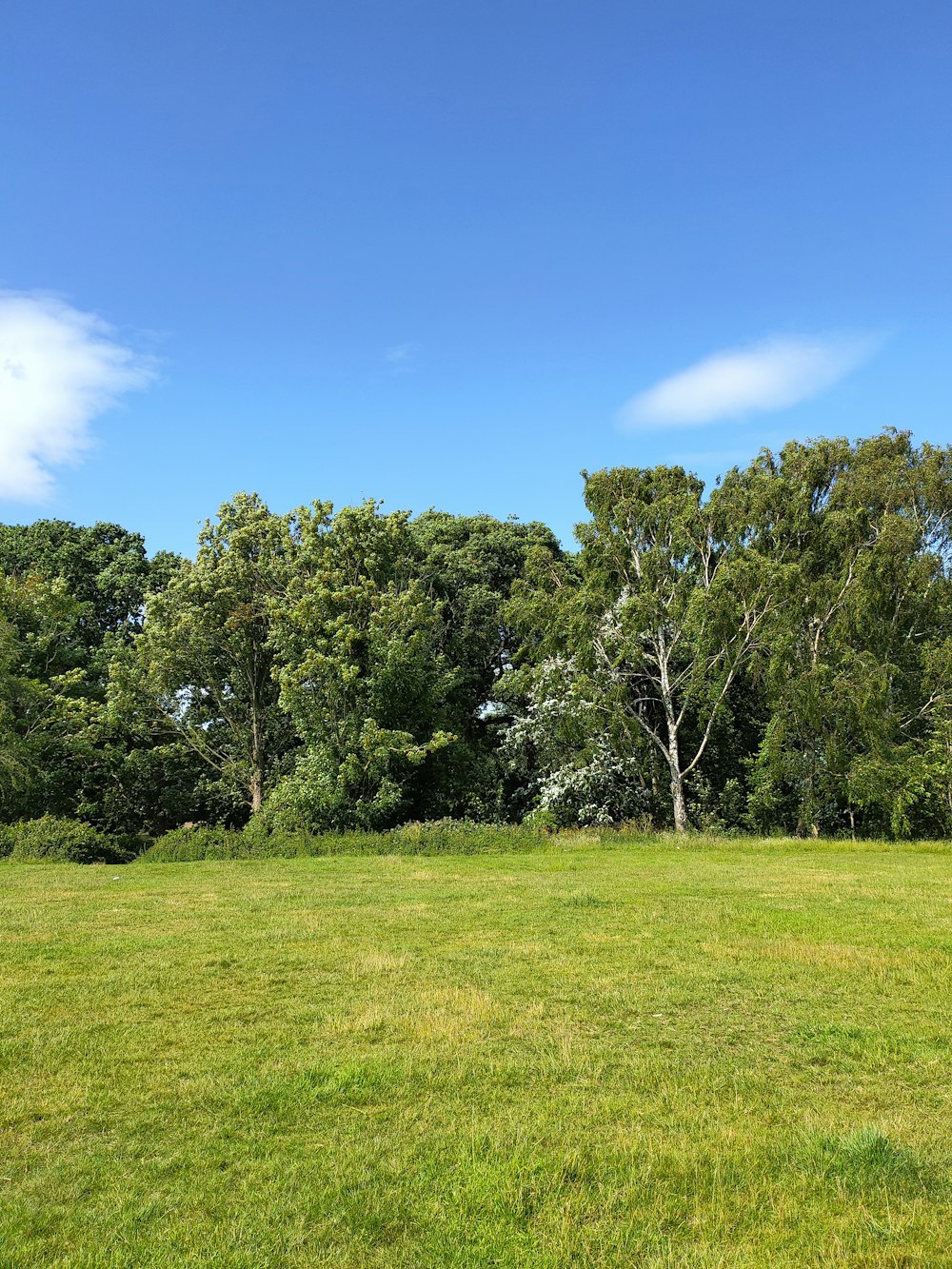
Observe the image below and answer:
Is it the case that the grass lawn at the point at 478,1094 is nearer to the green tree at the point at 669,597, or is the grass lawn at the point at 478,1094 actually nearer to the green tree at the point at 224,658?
the green tree at the point at 669,597

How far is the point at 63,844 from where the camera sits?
27.3 meters

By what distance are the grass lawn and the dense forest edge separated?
19.4 metres

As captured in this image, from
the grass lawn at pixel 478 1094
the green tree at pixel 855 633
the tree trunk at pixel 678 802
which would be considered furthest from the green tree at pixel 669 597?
the grass lawn at pixel 478 1094

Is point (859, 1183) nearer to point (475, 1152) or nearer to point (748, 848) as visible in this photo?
point (475, 1152)

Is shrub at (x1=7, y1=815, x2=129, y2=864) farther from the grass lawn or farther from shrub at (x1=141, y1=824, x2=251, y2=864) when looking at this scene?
the grass lawn

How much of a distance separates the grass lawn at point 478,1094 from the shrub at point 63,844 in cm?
1423

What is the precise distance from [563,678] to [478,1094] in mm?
31912

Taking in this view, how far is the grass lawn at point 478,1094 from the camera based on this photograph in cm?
484

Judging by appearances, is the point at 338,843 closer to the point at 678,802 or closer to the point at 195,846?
the point at 195,846

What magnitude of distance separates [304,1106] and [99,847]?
24.3m

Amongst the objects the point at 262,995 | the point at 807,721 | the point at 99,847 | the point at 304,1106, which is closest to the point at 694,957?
the point at 262,995

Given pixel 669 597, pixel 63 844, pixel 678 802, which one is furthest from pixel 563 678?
pixel 63 844

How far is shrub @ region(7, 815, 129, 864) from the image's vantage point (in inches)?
1063

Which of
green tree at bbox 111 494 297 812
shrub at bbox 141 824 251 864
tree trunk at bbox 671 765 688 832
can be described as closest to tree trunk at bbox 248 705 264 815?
green tree at bbox 111 494 297 812
